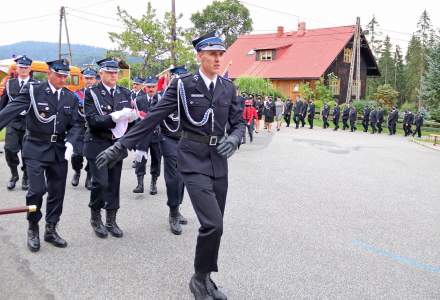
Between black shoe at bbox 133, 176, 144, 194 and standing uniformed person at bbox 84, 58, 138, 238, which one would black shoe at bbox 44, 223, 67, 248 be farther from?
black shoe at bbox 133, 176, 144, 194

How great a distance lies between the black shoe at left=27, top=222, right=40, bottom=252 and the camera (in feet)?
16.4

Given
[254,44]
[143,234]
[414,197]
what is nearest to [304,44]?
[254,44]

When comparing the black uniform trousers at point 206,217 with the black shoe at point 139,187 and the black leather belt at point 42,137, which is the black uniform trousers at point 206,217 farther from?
the black shoe at point 139,187

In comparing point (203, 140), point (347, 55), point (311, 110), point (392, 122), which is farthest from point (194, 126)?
point (347, 55)

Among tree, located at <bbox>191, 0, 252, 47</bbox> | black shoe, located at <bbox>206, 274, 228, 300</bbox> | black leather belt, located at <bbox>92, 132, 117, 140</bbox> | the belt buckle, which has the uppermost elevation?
tree, located at <bbox>191, 0, 252, 47</bbox>

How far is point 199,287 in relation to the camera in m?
3.94

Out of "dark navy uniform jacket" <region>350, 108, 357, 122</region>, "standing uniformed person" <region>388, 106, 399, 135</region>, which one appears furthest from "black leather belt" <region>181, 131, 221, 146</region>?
"dark navy uniform jacket" <region>350, 108, 357, 122</region>

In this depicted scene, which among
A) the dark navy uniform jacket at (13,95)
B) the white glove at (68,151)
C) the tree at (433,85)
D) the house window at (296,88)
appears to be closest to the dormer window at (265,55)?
the house window at (296,88)

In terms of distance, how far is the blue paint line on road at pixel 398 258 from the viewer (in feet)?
16.0

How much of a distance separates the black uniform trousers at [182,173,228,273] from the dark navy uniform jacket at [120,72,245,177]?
9cm

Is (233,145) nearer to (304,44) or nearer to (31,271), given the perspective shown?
(31,271)

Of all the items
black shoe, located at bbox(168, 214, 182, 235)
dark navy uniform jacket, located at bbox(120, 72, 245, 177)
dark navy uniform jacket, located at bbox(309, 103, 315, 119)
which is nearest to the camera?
dark navy uniform jacket, located at bbox(120, 72, 245, 177)

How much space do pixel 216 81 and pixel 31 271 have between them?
2.51m

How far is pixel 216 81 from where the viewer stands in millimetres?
4160
